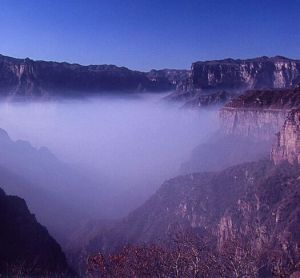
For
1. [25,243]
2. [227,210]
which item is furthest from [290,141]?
[25,243]

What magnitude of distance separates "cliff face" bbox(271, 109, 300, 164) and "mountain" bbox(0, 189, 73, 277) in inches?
2984

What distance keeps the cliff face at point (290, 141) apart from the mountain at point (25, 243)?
75.8 meters

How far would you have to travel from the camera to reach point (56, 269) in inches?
2709

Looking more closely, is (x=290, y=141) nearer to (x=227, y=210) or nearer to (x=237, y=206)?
(x=237, y=206)

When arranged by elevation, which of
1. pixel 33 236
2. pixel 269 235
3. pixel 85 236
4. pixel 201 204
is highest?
pixel 33 236

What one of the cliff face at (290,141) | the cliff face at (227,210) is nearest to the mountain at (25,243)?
the cliff face at (227,210)

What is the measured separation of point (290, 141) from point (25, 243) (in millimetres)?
84386

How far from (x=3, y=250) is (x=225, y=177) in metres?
110

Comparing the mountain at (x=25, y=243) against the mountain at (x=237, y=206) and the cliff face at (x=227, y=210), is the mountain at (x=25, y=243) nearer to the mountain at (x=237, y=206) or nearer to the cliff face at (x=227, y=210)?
the mountain at (x=237, y=206)

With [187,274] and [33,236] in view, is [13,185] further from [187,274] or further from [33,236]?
[187,274]

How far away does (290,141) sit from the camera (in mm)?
138125

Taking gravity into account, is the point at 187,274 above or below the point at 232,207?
above

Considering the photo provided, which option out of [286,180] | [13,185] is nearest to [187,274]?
[286,180]

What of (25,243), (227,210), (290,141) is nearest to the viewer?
(25,243)
